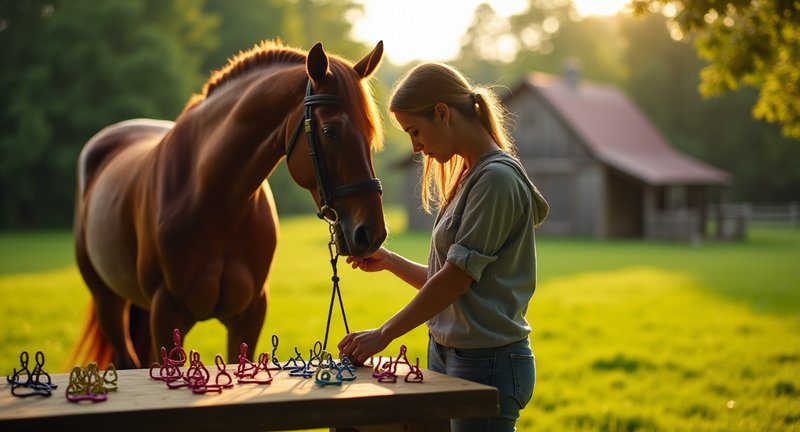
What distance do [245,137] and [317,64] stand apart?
0.77 metres

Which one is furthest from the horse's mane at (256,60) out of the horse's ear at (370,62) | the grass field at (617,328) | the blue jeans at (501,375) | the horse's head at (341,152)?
the grass field at (617,328)

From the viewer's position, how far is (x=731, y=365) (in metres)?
8.22

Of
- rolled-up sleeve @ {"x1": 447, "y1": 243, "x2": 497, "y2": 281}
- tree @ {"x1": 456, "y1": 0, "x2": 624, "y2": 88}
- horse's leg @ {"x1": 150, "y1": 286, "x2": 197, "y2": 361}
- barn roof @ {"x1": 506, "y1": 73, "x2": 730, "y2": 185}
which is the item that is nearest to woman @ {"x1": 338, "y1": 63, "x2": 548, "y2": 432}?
rolled-up sleeve @ {"x1": 447, "y1": 243, "x2": 497, "y2": 281}

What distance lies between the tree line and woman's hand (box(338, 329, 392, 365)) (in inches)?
1080

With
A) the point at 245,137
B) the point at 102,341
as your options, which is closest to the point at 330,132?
the point at 245,137

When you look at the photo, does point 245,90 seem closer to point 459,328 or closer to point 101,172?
point 459,328

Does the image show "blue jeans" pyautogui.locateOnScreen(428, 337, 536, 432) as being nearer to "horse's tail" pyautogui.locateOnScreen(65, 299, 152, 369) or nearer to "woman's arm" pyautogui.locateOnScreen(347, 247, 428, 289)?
"woman's arm" pyautogui.locateOnScreen(347, 247, 428, 289)

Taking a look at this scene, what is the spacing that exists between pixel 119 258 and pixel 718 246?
25.9 m

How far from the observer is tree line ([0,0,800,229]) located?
3800cm

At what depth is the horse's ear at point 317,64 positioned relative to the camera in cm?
360

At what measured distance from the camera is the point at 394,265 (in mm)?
3650

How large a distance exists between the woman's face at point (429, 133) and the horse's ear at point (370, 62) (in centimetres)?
89

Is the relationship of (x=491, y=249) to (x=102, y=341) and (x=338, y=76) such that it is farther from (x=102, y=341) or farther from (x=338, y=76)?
(x=102, y=341)

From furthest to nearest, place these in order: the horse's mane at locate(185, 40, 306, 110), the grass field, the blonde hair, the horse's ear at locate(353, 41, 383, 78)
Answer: the grass field → the horse's mane at locate(185, 40, 306, 110) → the horse's ear at locate(353, 41, 383, 78) → the blonde hair
